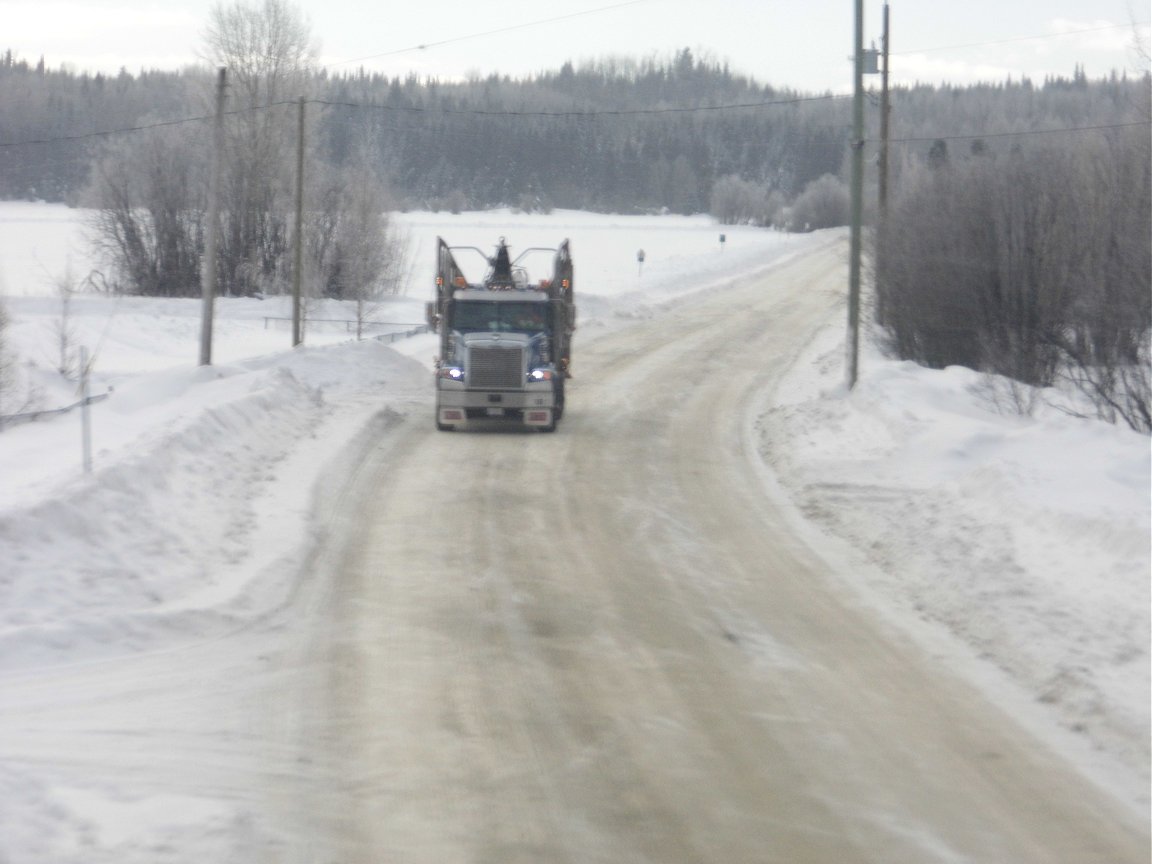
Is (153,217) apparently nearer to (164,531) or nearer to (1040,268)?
(1040,268)

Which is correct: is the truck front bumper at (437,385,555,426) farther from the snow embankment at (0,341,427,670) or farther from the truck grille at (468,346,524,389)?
the snow embankment at (0,341,427,670)

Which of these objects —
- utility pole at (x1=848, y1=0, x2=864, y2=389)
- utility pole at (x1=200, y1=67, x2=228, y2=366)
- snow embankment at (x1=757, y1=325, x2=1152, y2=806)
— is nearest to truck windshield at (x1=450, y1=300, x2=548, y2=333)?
snow embankment at (x1=757, y1=325, x2=1152, y2=806)

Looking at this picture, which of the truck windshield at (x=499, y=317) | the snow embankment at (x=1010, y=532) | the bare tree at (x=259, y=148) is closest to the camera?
the snow embankment at (x=1010, y=532)

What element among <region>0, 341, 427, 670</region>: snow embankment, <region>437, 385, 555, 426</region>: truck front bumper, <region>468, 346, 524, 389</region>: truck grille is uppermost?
<region>468, 346, 524, 389</region>: truck grille

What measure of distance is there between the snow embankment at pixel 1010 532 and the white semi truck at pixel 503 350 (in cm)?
373

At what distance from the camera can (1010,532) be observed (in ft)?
37.0

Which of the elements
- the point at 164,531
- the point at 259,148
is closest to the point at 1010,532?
the point at 164,531

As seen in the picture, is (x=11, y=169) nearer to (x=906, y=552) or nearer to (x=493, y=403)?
(x=493, y=403)

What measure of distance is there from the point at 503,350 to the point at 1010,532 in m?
10.4

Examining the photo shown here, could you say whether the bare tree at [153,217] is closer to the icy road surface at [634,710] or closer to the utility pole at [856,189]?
the utility pole at [856,189]

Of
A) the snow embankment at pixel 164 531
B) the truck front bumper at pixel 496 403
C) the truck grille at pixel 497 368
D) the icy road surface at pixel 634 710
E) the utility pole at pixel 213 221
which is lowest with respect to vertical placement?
the icy road surface at pixel 634 710

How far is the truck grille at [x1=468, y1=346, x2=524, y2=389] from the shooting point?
65.8 feet

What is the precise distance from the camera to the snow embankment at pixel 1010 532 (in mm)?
8156

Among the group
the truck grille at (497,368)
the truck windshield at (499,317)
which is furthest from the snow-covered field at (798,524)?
the truck windshield at (499,317)
